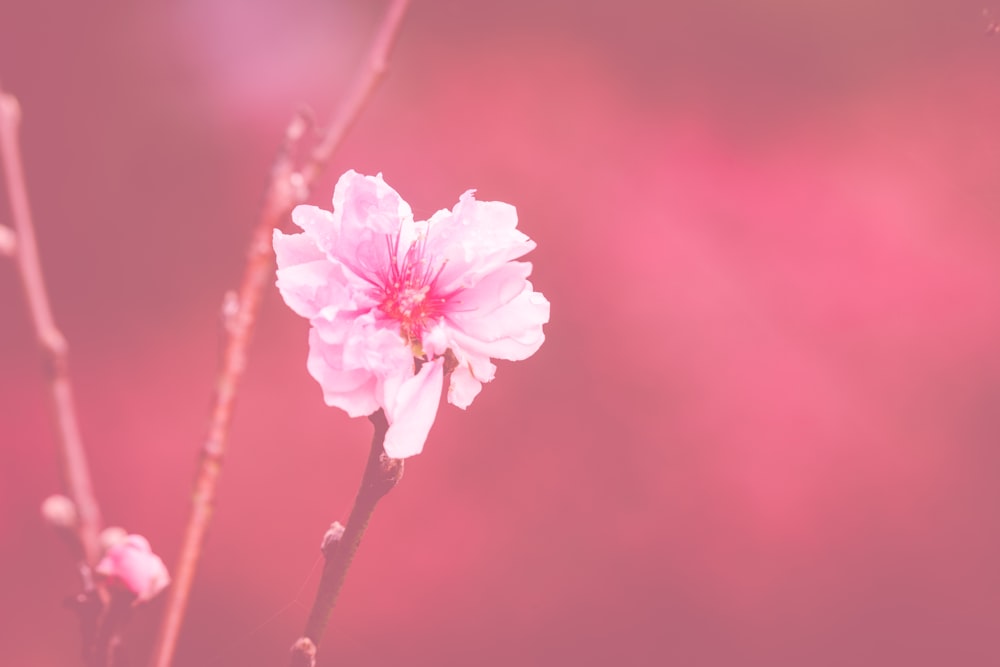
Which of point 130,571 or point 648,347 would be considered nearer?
point 130,571

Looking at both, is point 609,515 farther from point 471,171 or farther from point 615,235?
point 471,171

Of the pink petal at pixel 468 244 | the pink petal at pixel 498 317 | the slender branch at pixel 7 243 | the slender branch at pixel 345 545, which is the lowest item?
the slender branch at pixel 345 545

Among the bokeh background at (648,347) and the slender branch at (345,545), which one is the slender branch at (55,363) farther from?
the bokeh background at (648,347)

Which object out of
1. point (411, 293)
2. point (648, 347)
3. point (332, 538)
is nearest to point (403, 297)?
point (411, 293)

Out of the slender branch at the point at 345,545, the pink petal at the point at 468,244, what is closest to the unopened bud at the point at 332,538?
the slender branch at the point at 345,545

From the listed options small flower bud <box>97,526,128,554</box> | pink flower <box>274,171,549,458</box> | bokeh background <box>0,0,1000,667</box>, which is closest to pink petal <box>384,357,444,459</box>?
pink flower <box>274,171,549,458</box>

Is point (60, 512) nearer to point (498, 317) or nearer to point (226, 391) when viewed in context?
point (226, 391)

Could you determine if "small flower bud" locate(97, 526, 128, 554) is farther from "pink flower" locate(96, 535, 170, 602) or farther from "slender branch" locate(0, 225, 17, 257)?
"slender branch" locate(0, 225, 17, 257)

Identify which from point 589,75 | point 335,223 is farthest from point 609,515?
point 335,223
